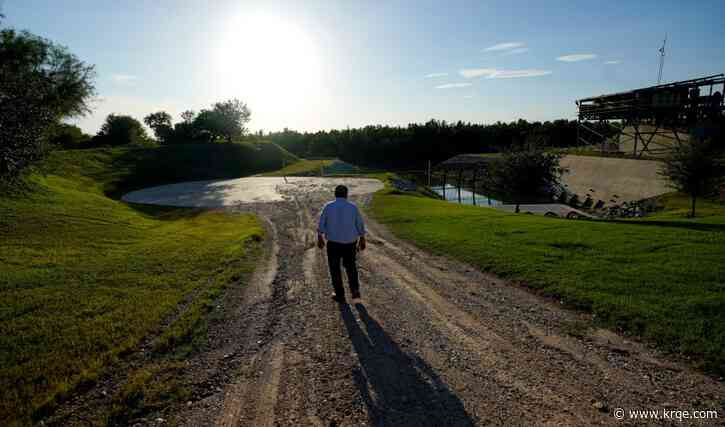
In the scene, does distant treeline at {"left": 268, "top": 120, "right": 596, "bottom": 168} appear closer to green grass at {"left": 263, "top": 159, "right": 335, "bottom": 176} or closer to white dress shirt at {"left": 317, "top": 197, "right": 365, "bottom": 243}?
green grass at {"left": 263, "top": 159, "right": 335, "bottom": 176}

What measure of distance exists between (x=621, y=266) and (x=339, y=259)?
819cm

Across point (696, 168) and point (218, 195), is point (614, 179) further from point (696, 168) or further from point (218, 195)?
point (218, 195)

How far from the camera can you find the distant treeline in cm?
9931

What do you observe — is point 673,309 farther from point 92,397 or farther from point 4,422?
point 4,422

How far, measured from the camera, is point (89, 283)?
33.5 feet

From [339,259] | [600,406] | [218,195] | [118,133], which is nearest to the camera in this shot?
[600,406]

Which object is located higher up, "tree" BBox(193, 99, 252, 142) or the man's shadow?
"tree" BBox(193, 99, 252, 142)

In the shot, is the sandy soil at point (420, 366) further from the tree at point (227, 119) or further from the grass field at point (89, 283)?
the tree at point (227, 119)

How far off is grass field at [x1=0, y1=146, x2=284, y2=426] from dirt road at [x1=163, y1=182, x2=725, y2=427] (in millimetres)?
1336

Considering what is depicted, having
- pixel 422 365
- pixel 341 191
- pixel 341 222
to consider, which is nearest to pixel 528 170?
pixel 341 191

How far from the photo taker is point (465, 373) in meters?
5.80

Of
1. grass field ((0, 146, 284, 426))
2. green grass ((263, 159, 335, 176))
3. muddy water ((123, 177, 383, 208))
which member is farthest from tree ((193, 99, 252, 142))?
grass field ((0, 146, 284, 426))

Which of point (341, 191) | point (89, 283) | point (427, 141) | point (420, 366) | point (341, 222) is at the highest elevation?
point (427, 141)

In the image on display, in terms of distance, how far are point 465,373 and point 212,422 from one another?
375 cm
